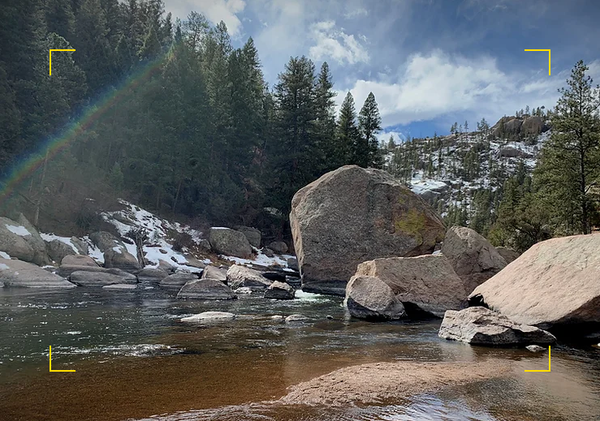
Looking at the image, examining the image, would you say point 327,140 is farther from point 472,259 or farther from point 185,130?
point 472,259

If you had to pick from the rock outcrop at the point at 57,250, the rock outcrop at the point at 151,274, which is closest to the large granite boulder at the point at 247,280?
the rock outcrop at the point at 151,274

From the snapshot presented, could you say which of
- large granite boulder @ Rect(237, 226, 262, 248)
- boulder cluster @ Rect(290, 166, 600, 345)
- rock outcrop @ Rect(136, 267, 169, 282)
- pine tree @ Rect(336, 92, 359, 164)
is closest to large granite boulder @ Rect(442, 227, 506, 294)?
boulder cluster @ Rect(290, 166, 600, 345)

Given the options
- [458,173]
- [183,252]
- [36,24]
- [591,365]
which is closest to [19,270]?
[183,252]

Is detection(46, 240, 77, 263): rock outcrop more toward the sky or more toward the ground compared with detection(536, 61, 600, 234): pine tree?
more toward the ground

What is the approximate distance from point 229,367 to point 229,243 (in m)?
28.7

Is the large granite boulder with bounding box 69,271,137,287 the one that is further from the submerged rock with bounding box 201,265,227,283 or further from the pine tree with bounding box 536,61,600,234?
the pine tree with bounding box 536,61,600,234

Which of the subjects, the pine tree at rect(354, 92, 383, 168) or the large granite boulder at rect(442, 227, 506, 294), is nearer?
the large granite boulder at rect(442, 227, 506, 294)

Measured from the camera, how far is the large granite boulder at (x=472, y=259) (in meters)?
18.2

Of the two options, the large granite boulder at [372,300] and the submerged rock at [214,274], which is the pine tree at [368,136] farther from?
the large granite boulder at [372,300]

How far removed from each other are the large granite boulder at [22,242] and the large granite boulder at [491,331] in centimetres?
2240

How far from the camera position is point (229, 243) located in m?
35.8

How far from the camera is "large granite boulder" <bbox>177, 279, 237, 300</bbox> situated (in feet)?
60.5

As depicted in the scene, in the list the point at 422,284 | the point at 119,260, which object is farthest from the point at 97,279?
the point at 422,284

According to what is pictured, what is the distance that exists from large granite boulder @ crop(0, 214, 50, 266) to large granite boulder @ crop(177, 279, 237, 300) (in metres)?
10.4
